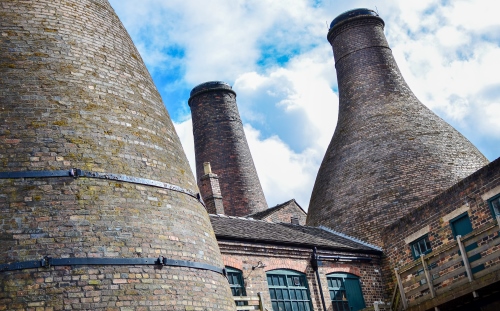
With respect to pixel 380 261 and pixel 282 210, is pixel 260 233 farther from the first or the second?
pixel 282 210

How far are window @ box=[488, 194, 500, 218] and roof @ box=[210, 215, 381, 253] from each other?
4.42 metres

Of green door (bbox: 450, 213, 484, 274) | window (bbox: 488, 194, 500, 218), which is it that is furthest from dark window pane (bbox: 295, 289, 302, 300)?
window (bbox: 488, 194, 500, 218)

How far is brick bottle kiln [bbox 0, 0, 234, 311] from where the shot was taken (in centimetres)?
705

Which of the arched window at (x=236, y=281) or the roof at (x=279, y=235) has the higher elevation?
the roof at (x=279, y=235)

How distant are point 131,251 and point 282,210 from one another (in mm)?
18088

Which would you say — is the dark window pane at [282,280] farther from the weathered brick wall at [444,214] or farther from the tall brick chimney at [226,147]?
the tall brick chimney at [226,147]

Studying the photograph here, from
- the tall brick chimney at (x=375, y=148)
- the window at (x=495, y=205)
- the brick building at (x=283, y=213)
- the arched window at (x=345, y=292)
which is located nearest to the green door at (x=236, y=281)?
the arched window at (x=345, y=292)

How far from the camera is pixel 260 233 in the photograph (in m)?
15.2

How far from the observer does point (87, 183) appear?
7.82m

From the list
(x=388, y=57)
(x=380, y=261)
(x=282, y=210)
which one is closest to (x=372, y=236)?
(x=380, y=261)

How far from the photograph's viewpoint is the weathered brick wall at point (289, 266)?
13742 mm

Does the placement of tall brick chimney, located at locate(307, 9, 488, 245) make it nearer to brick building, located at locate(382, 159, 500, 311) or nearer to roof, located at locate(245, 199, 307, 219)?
brick building, located at locate(382, 159, 500, 311)

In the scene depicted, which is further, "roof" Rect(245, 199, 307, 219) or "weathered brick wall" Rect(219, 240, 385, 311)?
"roof" Rect(245, 199, 307, 219)

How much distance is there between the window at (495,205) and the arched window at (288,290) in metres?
4.79
